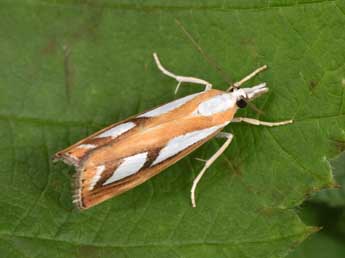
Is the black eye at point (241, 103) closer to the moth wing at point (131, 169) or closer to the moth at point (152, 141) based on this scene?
the moth at point (152, 141)

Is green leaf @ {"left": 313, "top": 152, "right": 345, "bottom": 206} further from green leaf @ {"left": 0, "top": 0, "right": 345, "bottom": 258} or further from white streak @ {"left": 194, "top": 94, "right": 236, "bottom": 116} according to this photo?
white streak @ {"left": 194, "top": 94, "right": 236, "bottom": 116}

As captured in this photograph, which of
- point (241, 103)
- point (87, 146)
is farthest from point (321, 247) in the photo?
point (87, 146)

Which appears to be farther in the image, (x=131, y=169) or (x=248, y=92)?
(x=248, y=92)

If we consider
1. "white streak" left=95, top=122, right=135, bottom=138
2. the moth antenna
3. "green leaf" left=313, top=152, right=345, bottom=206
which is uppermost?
the moth antenna

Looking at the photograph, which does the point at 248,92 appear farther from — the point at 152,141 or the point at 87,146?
the point at 87,146

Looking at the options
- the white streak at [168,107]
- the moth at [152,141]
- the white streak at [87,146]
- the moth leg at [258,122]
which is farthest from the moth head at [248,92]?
the white streak at [87,146]

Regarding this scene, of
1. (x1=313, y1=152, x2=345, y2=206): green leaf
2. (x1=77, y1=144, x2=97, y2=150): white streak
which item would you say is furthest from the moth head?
(x1=313, y1=152, x2=345, y2=206): green leaf
